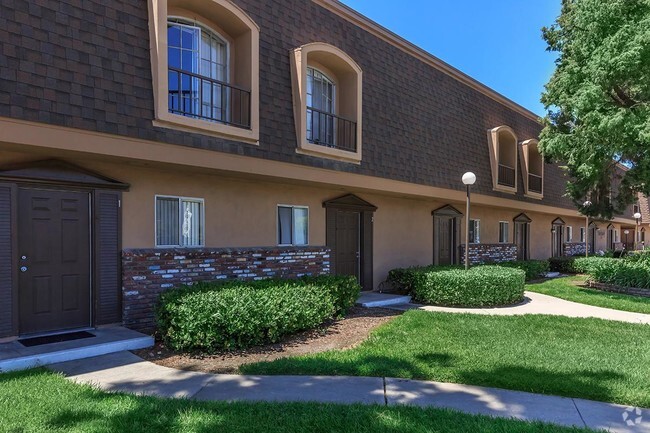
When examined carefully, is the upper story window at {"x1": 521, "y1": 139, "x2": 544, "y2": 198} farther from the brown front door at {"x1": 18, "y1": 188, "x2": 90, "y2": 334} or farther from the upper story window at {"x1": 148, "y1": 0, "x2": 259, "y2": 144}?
the brown front door at {"x1": 18, "y1": 188, "x2": 90, "y2": 334}

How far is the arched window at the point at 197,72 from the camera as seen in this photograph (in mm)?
7848

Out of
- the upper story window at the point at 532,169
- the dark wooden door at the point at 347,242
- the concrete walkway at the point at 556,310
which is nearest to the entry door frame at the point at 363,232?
the dark wooden door at the point at 347,242

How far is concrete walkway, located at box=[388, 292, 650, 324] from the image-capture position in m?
9.71

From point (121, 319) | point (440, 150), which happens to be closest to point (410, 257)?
point (440, 150)

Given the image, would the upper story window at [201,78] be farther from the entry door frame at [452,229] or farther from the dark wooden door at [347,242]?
the entry door frame at [452,229]

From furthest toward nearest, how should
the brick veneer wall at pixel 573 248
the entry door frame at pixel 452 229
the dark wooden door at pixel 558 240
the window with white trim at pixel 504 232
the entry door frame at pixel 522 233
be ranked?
the brick veneer wall at pixel 573 248 < the dark wooden door at pixel 558 240 < the entry door frame at pixel 522 233 < the window with white trim at pixel 504 232 < the entry door frame at pixel 452 229

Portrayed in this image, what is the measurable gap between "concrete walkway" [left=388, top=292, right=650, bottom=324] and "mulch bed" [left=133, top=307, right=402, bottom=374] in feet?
8.19

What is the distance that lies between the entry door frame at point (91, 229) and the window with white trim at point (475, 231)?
1306cm

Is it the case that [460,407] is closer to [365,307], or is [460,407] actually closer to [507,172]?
[365,307]

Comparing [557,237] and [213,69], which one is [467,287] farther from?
[557,237]

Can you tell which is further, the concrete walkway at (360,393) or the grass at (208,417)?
the concrete walkway at (360,393)

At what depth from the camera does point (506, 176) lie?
56.5 feet

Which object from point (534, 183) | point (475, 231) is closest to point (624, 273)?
point (475, 231)

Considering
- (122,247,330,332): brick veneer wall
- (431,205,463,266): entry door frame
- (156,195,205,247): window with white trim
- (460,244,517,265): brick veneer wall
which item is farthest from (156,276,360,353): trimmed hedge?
(460,244,517,265): brick veneer wall
